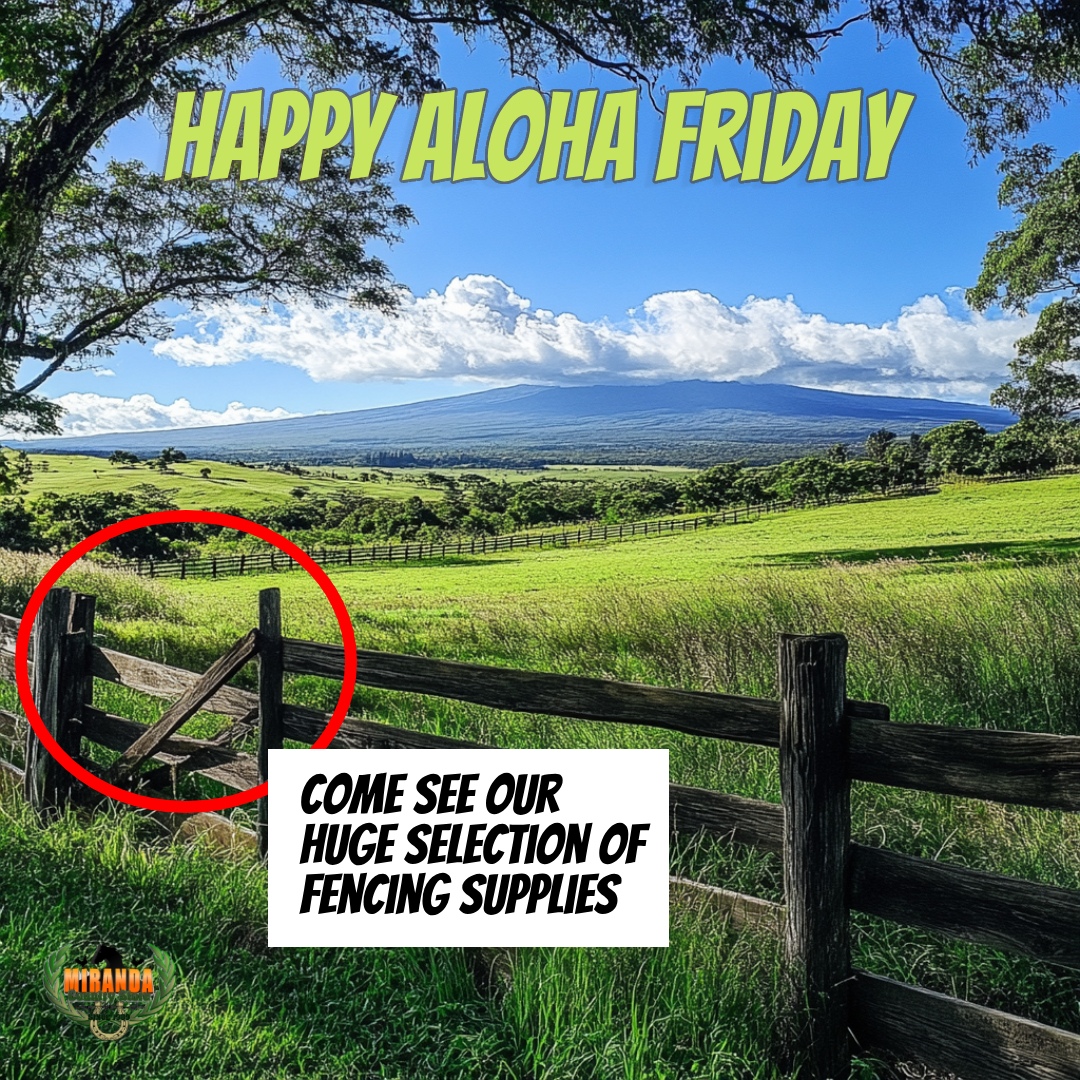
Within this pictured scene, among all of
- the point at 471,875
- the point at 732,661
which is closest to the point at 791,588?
the point at 732,661

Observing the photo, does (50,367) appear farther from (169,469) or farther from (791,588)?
(791,588)

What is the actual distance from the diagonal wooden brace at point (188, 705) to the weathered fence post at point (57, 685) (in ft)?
1.44

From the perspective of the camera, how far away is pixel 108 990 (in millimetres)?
3559

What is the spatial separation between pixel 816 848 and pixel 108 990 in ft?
9.35

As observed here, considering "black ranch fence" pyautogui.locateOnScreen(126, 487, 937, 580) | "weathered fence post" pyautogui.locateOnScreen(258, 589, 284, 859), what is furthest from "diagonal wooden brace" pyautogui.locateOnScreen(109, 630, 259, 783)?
"black ranch fence" pyautogui.locateOnScreen(126, 487, 937, 580)

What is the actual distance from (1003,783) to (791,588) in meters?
9.26

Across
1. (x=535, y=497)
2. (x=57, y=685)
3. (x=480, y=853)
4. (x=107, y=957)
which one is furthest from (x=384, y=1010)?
(x=535, y=497)

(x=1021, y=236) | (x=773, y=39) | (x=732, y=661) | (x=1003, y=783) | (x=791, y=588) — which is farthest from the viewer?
(x=1021, y=236)

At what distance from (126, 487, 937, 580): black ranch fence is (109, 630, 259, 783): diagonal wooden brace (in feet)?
30.5

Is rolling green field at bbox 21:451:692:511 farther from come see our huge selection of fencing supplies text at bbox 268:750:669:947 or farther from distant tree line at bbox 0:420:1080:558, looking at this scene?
come see our huge selection of fencing supplies text at bbox 268:750:669:947

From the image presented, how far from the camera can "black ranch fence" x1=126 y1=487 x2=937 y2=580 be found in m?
27.6

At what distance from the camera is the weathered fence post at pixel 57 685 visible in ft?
19.0

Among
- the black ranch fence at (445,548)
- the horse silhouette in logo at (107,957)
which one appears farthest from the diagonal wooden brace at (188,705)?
the black ranch fence at (445,548)

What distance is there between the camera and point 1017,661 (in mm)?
8172
